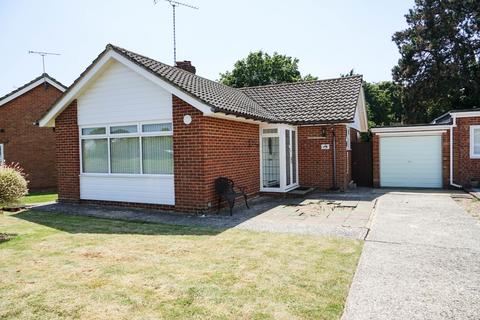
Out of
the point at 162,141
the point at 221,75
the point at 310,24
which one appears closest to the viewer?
the point at 162,141

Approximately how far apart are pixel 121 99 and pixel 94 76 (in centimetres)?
120

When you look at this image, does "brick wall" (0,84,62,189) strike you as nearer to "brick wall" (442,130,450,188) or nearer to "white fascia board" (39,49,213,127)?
"white fascia board" (39,49,213,127)

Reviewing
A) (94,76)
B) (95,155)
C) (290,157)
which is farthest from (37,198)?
(290,157)

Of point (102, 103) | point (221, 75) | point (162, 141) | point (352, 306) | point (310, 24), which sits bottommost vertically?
point (352, 306)

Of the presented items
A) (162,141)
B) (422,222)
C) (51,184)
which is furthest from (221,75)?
(422,222)

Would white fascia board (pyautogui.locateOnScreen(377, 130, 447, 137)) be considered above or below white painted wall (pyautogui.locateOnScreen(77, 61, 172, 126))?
below

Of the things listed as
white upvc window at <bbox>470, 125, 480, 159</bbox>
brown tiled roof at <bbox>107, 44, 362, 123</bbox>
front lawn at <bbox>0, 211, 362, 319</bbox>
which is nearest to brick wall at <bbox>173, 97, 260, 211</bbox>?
front lawn at <bbox>0, 211, 362, 319</bbox>

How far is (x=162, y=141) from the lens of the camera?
1033cm

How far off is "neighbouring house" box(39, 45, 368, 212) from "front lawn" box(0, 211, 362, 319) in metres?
2.65

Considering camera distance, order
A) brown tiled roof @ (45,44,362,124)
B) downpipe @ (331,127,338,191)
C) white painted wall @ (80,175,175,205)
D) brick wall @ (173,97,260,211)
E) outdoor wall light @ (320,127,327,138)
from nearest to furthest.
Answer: brick wall @ (173,97,260,211) → white painted wall @ (80,175,175,205) → brown tiled roof @ (45,44,362,124) → downpipe @ (331,127,338,191) → outdoor wall light @ (320,127,327,138)

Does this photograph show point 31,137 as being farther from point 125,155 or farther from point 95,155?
point 125,155

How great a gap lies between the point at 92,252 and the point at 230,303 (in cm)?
334

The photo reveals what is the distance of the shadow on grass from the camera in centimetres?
782

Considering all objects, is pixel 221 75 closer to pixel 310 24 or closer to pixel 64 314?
pixel 310 24
